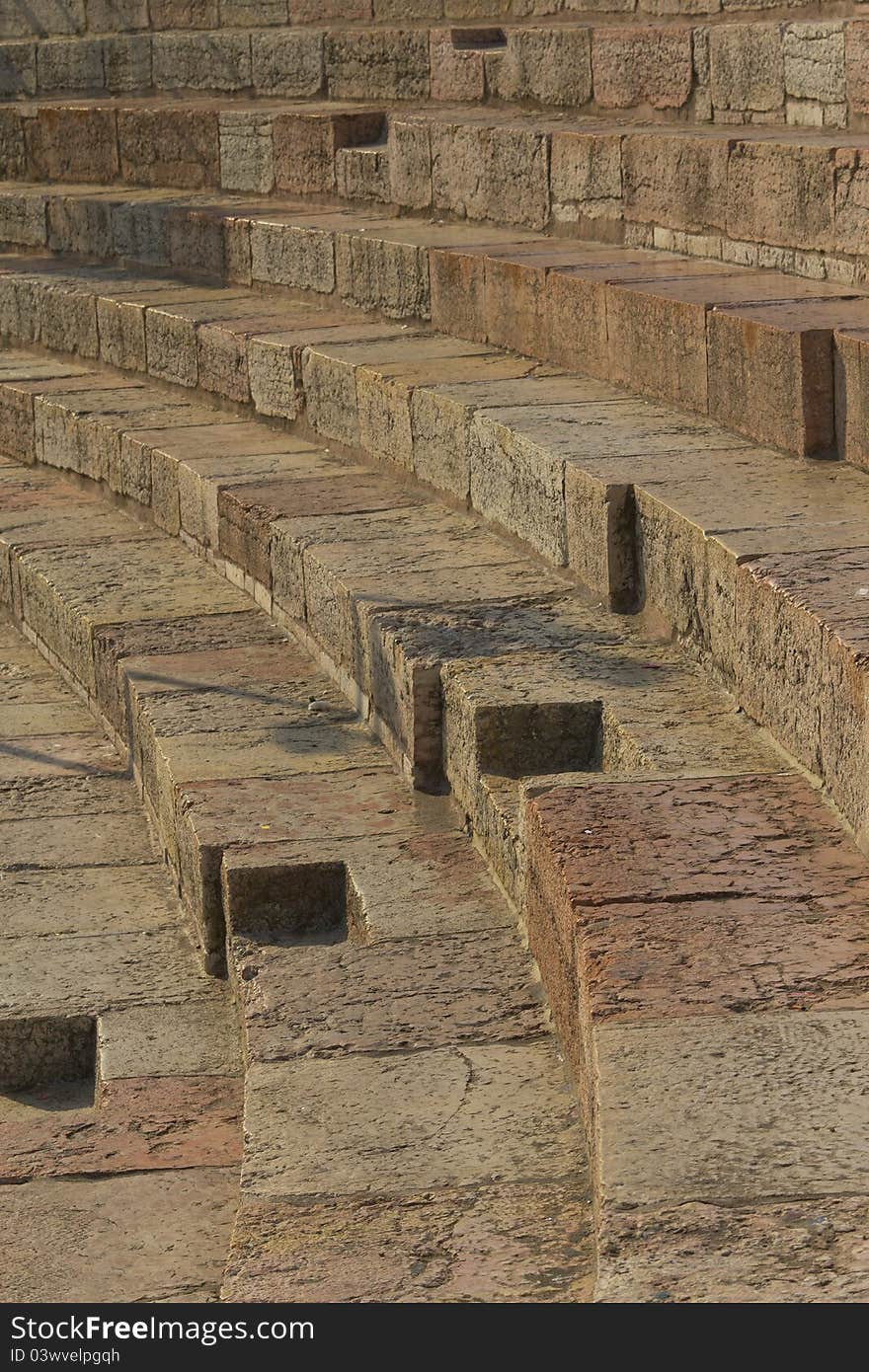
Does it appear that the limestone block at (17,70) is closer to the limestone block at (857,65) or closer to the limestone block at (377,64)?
the limestone block at (377,64)

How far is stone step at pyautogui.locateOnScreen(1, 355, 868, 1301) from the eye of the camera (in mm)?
2828

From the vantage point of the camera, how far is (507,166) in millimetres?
8766

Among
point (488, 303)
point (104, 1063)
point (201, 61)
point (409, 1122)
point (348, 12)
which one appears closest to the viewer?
point (409, 1122)

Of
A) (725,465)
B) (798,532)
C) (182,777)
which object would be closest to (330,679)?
(182,777)

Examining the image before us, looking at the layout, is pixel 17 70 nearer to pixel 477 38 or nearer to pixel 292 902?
pixel 477 38

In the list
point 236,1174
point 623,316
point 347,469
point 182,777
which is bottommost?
point 236,1174

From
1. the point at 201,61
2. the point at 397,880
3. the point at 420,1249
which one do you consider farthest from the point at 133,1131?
the point at 201,61

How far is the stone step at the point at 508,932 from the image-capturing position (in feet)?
9.28

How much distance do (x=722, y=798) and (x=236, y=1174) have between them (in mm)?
1226

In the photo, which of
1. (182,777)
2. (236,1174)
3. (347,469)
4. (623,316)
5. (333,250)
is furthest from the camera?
(333,250)

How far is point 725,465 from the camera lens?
5.35m

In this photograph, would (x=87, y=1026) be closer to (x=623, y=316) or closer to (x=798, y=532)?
(x=798, y=532)

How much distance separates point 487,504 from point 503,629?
116 centimetres

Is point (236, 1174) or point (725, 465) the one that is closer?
point (236, 1174)
